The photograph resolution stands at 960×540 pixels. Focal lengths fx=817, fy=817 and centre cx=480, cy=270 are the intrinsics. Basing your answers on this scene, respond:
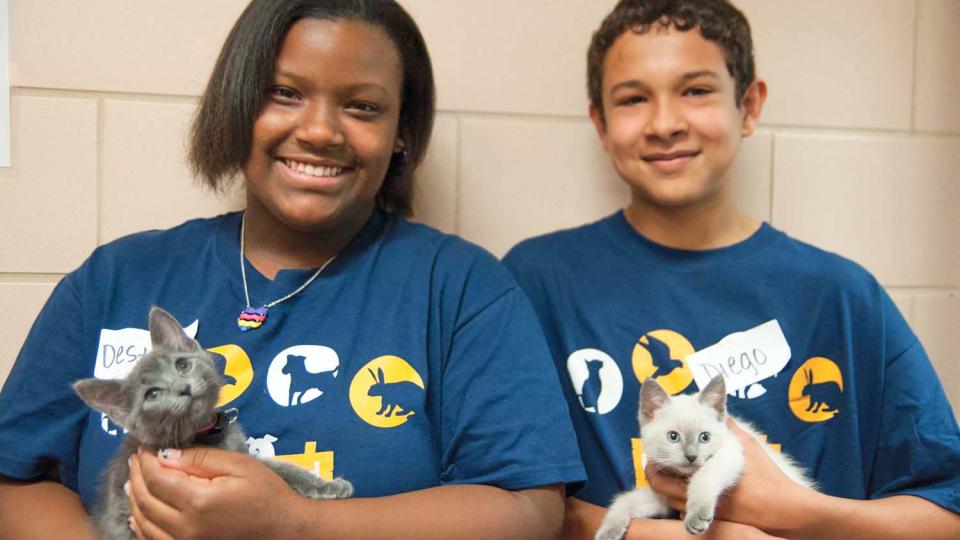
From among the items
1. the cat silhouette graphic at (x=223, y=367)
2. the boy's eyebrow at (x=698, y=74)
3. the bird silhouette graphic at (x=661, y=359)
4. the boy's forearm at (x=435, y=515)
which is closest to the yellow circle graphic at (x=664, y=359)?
the bird silhouette graphic at (x=661, y=359)

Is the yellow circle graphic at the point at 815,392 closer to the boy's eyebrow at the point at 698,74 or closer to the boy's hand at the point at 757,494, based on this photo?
the boy's hand at the point at 757,494

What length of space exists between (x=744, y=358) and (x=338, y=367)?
2.31 feet

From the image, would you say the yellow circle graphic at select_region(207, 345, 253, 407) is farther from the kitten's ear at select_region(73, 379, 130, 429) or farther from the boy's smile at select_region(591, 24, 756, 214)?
the boy's smile at select_region(591, 24, 756, 214)

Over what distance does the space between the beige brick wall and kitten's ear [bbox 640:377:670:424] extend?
580 millimetres

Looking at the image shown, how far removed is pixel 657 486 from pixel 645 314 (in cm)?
31

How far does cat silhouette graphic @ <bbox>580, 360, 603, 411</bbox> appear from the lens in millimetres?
1416

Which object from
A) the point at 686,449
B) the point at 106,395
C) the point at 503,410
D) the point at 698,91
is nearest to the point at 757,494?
the point at 686,449

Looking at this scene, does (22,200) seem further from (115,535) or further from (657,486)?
(657,486)

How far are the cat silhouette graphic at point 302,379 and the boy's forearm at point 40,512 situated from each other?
1.09ft

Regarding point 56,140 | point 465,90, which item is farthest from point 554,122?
point 56,140

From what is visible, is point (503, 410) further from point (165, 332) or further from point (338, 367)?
point (165, 332)

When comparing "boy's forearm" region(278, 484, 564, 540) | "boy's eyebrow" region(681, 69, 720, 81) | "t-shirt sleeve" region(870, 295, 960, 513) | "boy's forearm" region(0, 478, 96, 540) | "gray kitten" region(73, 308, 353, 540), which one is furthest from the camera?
"boy's eyebrow" region(681, 69, 720, 81)

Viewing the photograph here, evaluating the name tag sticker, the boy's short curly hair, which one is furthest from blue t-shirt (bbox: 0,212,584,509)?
the boy's short curly hair

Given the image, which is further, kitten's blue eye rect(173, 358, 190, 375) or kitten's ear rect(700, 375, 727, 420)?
kitten's ear rect(700, 375, 727, 420)
